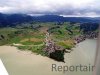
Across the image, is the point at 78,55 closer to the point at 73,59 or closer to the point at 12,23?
the point at 73,59

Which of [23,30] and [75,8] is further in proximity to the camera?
[23,30]

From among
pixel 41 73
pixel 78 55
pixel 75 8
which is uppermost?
pixel 75 8

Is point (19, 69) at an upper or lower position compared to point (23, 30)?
lower

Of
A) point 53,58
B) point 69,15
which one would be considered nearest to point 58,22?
point 69,15

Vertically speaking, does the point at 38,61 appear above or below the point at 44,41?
below
